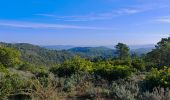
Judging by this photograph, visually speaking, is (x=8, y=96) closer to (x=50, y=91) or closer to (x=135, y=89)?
(x=50, y=91)

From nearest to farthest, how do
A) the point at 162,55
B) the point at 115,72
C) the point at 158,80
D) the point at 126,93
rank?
the point at 126,93 → the point at 158,80 → the point at 115,72 → the point at 162,55

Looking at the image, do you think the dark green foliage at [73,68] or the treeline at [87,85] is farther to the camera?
the dark green foliage at [73,68]

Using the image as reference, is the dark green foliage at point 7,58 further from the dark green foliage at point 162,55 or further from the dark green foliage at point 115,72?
the dark green foliage at point 115,72

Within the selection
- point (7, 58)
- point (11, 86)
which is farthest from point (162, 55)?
point (11, 86)

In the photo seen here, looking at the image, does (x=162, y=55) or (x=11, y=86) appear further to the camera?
(x=162, y=55)

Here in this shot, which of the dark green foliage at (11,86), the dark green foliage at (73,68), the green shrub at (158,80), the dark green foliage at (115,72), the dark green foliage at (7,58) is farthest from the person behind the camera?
the dark green foliage at (7,58)

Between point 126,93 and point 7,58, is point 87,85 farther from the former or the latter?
point 7,58

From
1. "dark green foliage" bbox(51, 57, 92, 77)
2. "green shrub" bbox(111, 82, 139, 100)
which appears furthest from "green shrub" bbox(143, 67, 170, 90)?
"dark green foliage" bbox(51, 57, 92, 77)

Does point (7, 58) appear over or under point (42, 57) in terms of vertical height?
over

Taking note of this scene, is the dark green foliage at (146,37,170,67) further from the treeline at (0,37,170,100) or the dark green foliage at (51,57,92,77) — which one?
the treeline at (0,37,170,100)

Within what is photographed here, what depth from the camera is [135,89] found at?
930 cm

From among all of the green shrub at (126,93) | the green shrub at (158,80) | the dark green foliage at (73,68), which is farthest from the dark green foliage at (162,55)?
the green shrub at (126,93)

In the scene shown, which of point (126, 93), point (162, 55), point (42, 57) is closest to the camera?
point (126, 93)

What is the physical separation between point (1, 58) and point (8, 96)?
22076mm
